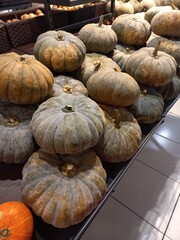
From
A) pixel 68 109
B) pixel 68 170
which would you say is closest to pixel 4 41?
pixel 68 109

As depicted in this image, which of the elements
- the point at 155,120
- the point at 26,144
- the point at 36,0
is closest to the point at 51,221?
the point at 26,144

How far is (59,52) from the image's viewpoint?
1.03m

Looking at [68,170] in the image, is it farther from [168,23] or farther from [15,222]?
[168,23]

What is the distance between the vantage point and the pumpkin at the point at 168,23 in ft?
4.55

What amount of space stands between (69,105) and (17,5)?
6.90ft

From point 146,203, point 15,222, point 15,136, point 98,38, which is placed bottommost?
point 146,203

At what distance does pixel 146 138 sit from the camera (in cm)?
112

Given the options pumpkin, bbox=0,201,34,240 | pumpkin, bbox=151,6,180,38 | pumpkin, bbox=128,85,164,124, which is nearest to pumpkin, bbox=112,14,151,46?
pumpkin, bbox=151,6,180,38

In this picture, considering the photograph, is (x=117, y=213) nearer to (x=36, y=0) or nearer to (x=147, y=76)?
(x=147, y=76)

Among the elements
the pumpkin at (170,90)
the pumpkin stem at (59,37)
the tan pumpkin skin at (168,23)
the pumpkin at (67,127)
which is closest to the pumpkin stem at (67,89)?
the pumpkin at (67,127)

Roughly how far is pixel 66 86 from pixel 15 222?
603mm

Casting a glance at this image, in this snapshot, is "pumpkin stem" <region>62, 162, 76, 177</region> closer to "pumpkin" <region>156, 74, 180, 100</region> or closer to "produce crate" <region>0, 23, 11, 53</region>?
"pumpkin" <region>156, 74, 180, 100</region>

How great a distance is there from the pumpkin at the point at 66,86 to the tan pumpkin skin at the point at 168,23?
0.83 meters

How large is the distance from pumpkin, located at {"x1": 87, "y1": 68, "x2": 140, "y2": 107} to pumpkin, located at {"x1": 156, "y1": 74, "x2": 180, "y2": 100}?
47 centimetres
